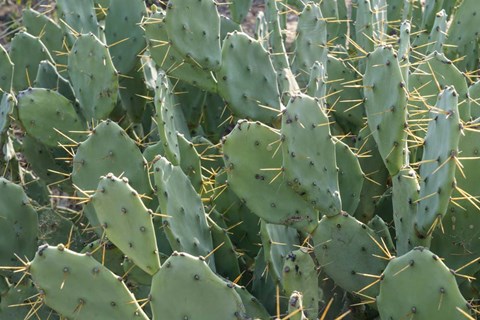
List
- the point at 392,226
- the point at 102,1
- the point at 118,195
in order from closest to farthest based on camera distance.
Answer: the point at 118,195
the point at 392,226
the point at 102,1

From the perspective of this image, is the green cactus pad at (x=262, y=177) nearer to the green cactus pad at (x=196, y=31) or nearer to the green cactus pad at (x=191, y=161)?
the green cactus pad at (x=191, y=161)

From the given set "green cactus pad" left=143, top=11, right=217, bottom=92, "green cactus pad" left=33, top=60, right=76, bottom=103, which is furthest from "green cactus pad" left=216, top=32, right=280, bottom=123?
"green cactus pad" left=33, top=60, right=76, bottom=103

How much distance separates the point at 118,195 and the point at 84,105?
1319mm

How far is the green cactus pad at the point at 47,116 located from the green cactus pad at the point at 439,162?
1.53m

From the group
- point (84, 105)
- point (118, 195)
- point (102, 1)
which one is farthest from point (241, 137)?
point (102, 1)

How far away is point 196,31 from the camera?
132 inches

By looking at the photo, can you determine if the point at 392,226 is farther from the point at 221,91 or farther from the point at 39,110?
the point at 39,110

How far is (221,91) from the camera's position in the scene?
3.39 m

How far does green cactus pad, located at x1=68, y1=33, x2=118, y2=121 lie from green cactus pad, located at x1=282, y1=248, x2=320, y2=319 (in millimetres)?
1346

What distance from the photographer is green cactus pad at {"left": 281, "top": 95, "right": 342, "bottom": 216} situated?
2592 millimetres

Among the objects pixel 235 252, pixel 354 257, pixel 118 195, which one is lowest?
pixel 235 252

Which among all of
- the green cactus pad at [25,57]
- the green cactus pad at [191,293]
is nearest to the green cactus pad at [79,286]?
the green cactus pad at [191,293]

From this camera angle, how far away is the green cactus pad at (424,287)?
7.68ft

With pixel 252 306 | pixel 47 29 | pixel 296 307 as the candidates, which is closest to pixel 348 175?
pixel 252 306
